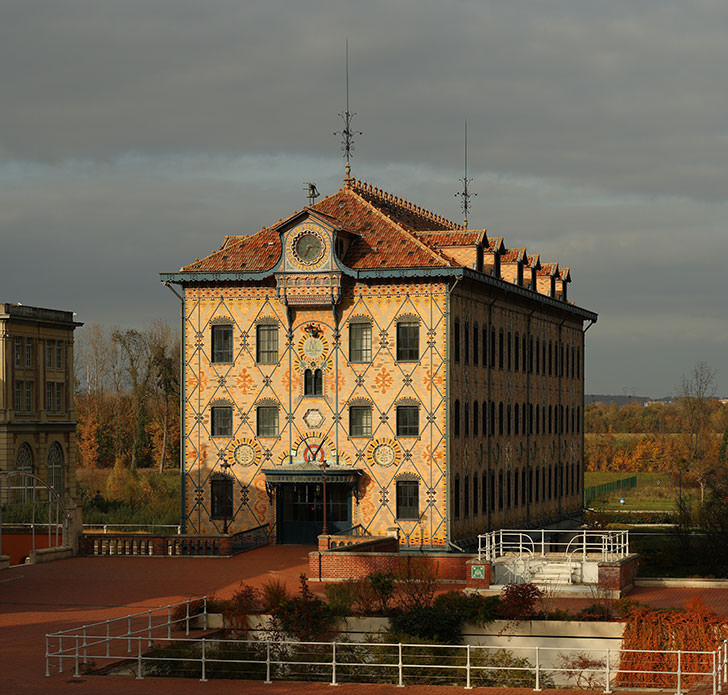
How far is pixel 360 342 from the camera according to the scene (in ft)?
170

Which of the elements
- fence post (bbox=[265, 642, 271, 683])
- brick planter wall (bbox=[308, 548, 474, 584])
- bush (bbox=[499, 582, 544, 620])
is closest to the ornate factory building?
brick planter wall (bbox=[308, 548, 474, 584])

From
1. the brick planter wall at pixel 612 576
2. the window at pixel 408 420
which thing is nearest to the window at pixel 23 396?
the window at pixel 408 420

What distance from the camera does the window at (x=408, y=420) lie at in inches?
2013

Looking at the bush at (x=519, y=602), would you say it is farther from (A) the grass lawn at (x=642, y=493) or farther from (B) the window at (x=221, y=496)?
(A) the grass lawn at (x=642, y=493)

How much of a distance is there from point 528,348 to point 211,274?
17180 millimetres

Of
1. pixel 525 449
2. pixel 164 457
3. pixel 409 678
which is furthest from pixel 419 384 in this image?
pixel 164 457

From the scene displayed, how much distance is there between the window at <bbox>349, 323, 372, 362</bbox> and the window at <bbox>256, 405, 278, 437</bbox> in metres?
3.82

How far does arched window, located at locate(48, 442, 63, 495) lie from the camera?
89.2 meters

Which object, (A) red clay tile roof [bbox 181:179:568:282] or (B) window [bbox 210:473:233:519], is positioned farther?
(B) window [bbox 210:473:233:519]

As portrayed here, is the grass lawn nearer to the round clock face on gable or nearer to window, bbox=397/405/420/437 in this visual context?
window, bbox=397/405/420/437

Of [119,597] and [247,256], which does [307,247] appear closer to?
[247,256]

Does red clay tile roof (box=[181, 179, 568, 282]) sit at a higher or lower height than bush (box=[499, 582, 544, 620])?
higher

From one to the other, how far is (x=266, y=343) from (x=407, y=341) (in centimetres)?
580

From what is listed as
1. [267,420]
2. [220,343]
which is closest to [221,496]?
[267,420]
